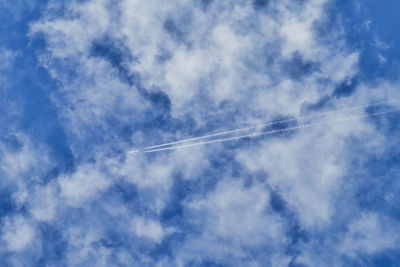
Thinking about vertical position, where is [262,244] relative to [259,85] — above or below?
below

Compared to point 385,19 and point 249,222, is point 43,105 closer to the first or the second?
point 249,222

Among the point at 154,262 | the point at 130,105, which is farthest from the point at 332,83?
the point at 154,262

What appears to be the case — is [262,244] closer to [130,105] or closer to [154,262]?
[154,262]

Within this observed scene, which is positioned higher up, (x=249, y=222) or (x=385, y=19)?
(x=385, y=19)

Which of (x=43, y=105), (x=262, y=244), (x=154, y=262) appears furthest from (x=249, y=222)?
(x=43, y=105)

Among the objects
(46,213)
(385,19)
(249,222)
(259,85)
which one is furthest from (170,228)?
(385,19)

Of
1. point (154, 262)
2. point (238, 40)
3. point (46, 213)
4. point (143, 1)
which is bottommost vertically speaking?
point (154, 262)

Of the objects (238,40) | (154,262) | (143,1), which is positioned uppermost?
(143,1)

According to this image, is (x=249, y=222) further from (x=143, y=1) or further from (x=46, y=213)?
(x=143, y=1)
